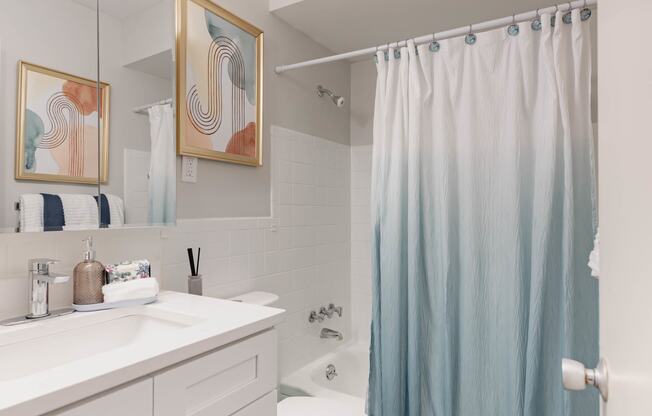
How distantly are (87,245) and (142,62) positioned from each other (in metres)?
0.61

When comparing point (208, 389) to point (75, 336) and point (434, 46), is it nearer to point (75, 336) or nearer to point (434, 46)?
point (75, 336)

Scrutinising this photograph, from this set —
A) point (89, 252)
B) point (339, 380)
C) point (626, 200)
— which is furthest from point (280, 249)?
point (626, 200)

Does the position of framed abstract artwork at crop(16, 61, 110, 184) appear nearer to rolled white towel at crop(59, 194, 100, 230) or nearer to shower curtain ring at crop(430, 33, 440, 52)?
rolled white towel at crop(59, 194, 100, 230)

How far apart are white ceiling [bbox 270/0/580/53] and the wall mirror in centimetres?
83

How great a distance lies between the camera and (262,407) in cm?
103

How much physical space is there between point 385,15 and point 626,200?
1.92 meters

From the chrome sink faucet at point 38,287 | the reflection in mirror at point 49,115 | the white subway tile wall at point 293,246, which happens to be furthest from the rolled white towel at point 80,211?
the white subway tile wall at point 293,246

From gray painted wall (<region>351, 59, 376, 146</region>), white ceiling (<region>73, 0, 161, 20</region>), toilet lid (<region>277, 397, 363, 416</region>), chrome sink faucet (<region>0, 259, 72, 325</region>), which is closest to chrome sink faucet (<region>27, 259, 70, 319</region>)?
chrome sink faucet (<region>0, 259, 72, 325</region>)

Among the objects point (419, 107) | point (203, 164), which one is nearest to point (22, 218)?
point (203, 164)

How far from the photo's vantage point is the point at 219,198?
171cm

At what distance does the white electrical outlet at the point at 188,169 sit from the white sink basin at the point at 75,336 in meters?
0.60

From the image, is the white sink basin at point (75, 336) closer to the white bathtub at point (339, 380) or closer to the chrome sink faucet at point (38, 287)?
the chrome sink faucet at point (38, 287)

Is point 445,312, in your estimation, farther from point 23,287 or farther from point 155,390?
point 23,287

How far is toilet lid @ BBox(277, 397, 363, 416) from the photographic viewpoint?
5.16 feet
